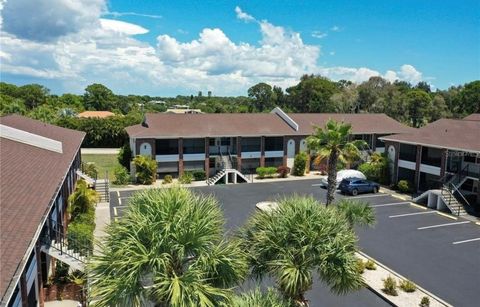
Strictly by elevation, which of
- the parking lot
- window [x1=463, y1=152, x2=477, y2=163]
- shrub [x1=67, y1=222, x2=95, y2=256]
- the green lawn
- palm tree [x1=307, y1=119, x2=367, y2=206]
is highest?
palm tree [x1=307, y1=119, x2=367, y2=206]

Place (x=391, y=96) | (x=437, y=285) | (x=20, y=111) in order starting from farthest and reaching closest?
1. (x=391, y=96)
2. (x=20, y=111)
3. (x=437, y=285)

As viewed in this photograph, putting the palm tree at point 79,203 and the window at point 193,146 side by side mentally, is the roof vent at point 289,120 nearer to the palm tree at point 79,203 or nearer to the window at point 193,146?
the window at point 193,146

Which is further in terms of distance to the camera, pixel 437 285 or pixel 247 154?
pixel 247 154

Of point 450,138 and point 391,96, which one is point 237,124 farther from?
point 391,96

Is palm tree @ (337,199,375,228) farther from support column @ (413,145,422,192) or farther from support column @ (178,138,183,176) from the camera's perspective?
support column @ (178,138,183,176)

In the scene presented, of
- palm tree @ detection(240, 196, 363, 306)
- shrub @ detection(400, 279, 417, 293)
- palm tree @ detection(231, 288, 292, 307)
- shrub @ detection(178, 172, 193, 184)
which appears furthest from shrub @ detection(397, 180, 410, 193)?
palm tree @ detection(231, 288, 292, 307)

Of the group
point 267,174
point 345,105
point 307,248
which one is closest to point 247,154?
point 267,174
